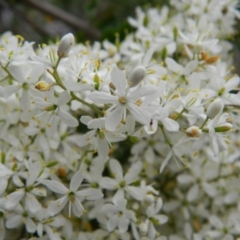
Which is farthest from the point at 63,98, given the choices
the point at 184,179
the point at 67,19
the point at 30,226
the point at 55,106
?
the point at 67,19

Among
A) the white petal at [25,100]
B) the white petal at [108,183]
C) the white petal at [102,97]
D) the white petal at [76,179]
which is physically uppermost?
the white petal at [102,97]

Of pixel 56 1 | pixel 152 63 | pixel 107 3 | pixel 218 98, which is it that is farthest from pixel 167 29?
pixel 56 1

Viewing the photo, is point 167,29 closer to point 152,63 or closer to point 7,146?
point 152,63

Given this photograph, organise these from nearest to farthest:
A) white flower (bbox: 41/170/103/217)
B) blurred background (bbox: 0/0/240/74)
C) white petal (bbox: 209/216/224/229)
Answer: white flower (bbox: 41/170/103/217) → white petal (bbox: 209/216/224/229) → blurred background (bbox: 0/0/240/74)

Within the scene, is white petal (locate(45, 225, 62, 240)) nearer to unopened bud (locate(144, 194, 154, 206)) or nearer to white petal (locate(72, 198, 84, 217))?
white petal (locate(72, 198, 84, 217))

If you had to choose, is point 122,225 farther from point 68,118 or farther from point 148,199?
point 68,118

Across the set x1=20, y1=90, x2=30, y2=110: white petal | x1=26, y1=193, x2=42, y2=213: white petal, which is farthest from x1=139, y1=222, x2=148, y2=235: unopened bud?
x1=20, y1=90, x2=30, y2=110: white petal

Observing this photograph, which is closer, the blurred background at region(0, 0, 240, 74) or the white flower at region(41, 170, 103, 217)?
the white flower at region(41, 170, 103, 217)

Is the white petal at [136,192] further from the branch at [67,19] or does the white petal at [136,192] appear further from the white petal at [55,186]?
the branch at [67,19]

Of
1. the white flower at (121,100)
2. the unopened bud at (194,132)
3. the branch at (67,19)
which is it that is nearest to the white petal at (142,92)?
the white flower at (121,100)
